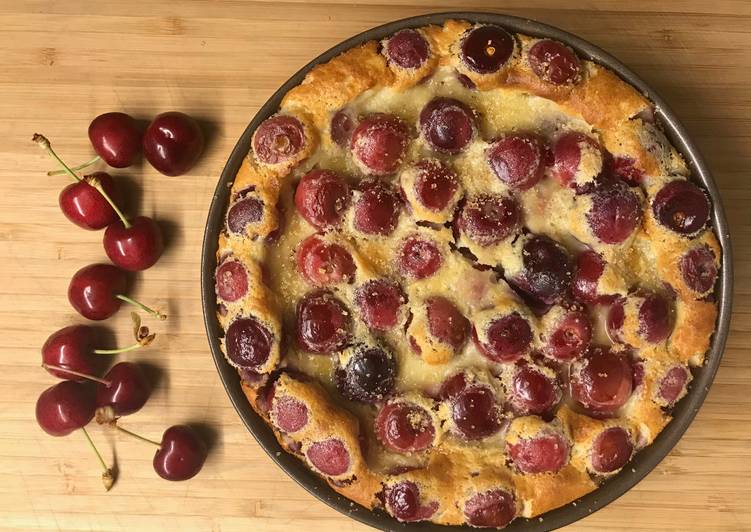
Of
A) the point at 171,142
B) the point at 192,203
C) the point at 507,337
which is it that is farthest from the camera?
the point at 192,203

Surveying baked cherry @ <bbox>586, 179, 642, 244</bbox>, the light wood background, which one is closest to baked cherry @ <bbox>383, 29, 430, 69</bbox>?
the light wood background

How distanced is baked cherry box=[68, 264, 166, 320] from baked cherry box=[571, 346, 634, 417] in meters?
0.87

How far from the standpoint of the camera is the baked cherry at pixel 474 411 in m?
1.44

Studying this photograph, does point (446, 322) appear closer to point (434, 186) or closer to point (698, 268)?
point (434, 186)

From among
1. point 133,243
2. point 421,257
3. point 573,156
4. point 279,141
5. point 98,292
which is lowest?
point 98,292

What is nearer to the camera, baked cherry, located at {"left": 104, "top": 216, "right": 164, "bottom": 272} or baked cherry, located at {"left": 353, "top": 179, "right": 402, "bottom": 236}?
baked cherry, located at {"left": 353, "top": 179, "right": 402, "bottom": 236}

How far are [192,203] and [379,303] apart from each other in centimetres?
56

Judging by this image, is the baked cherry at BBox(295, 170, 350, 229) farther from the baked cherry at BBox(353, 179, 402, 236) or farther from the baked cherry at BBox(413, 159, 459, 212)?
the baked cherry at BBox(413, 159, 459, 212)

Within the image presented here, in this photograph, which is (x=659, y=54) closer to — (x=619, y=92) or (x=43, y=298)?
(x=619, y=92)

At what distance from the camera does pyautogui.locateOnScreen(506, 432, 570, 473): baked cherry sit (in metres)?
1.43

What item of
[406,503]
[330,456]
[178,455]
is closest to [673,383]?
[406,503]

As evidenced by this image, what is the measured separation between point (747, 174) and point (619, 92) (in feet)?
1.51

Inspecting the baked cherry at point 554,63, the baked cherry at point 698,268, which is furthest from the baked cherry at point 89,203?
the baked cherry at point 698,268

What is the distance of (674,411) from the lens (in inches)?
59.1
